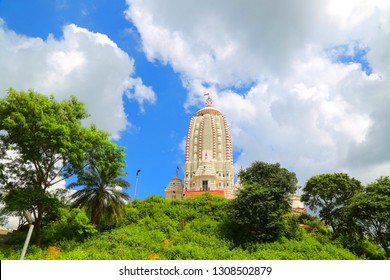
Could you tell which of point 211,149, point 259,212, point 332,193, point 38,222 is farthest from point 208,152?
point 38,222

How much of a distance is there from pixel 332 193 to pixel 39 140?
89.2 ft

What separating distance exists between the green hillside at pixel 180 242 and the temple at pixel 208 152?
3699 cm

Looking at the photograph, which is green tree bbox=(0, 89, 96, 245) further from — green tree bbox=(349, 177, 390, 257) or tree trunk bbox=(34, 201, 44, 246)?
green tree bbox=(349, 177, 390, 257)

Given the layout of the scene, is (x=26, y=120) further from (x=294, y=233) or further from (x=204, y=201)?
(x=294, y=233)

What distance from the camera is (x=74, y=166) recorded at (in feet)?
79.5

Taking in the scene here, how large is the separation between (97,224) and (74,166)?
5397 millimetres

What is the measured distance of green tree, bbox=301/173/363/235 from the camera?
3259cm

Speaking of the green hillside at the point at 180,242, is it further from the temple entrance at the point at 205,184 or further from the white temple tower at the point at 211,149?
the white temple tower at the point at 211,149

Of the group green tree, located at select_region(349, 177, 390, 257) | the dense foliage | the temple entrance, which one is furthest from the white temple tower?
the dense foliage

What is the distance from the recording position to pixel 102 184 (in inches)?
1029

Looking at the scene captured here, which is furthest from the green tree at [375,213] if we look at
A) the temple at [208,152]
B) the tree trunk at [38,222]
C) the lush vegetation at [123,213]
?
the temple at [208,152]

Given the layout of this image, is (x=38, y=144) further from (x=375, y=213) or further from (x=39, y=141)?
(x=375, y=213)

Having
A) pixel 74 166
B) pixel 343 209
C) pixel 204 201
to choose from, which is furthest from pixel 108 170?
pixel 343 209

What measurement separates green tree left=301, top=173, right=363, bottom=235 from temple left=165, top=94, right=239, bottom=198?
3459 centimetres
